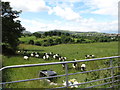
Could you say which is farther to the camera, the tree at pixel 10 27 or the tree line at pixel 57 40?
the tree line at pixel 57 40

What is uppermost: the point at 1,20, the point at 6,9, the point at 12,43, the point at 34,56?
the point at 6,9

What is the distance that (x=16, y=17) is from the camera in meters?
22.3

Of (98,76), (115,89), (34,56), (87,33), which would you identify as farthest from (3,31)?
(87,33)

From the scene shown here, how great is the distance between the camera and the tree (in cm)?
2059

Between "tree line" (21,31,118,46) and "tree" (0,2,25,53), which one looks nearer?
"tree" (0,2,25,53)

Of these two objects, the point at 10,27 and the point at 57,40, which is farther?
the point at 57,40

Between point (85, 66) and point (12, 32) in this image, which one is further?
point (12, 32)

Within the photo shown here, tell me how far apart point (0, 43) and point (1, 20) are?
9.29ft

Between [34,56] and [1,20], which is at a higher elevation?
[1,20]

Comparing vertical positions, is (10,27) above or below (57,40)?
above

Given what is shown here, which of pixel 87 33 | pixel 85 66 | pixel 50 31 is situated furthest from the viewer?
pixel 87 33

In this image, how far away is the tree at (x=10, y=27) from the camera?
20594 mm

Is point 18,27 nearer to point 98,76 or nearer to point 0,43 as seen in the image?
point 0,43

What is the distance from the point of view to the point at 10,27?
20812mm
